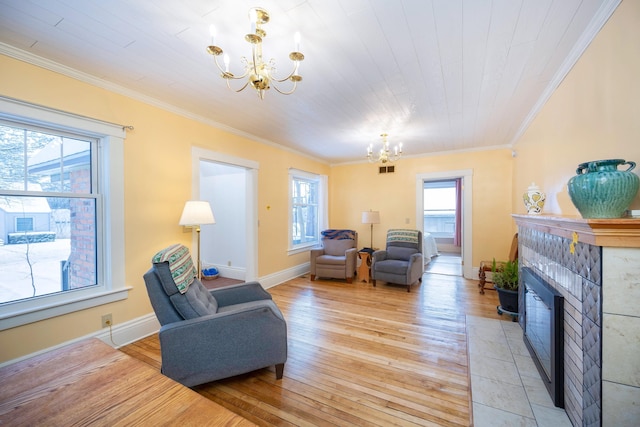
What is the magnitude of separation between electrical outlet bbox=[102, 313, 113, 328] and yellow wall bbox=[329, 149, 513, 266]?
4414mm

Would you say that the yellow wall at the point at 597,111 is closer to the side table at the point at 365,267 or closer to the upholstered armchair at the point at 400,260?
the upholstered armchair at the point at 400,260

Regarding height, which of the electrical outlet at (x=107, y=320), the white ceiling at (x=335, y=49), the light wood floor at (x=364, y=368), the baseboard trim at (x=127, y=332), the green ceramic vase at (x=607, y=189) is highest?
the white ceiling at (x=335, y=49)

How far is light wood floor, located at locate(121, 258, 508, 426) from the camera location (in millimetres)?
1653

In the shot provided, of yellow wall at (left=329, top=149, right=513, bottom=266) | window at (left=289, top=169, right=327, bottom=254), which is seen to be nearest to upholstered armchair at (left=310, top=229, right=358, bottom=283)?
window at (left=289, top=169, right=327, bottom=254)

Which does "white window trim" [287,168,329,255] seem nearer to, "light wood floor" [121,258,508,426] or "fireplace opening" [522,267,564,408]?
"light wood floor" [121,258,508,426]

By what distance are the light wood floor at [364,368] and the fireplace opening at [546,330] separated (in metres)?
0.51

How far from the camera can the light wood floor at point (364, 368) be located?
1.65 metres

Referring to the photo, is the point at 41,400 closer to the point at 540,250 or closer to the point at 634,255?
the point at 634,255

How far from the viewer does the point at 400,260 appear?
455 centimetres

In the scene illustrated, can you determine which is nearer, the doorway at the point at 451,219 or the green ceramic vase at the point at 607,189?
the green ceramic vase at the point at 607,189

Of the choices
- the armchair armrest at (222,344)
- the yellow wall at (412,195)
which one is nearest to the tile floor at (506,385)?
the armchair armrest at (222,344)

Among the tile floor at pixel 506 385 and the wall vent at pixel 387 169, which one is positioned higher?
the wall vent at pixel 387 169

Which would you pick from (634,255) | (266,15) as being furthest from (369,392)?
(266,15)

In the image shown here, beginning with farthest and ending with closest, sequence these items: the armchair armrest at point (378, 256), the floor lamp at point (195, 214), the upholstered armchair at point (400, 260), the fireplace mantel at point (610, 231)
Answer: the armchair armrest at point (378, 256)
the upholstered armchair at point (400, 260)
the floor lamp at point (195, 214)
the fireplace mantel at point (610, 231)
